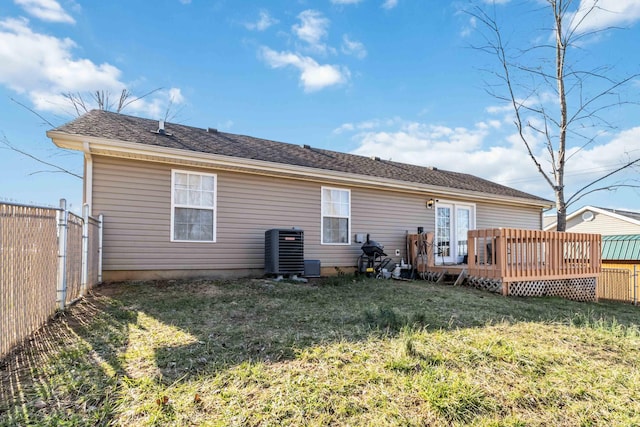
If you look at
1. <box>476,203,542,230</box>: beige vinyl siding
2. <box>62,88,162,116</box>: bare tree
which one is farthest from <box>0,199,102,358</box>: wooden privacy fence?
<box>62,88,162,116</box>: bare tree

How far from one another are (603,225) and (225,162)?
875 inches

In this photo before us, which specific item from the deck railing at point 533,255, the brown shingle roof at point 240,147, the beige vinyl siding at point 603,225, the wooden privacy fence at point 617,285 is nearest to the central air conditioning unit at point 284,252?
the brown shingle roof at point 240,147

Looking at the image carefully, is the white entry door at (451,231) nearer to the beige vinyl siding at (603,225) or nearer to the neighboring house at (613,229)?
the neighboring house at (613,229)

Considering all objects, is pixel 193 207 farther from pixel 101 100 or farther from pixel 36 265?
pixel 101 100

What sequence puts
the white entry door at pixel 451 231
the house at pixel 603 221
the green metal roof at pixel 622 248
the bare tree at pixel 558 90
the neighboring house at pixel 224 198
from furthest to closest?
1. the house at pixel 603 221
2. the green metal roof at pixel 622 248
3. the white entry door at pixel 451 231
4. the bare tree at pixel 558 90
5. the neighboring house at pixel 224 198

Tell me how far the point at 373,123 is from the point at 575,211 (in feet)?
48.3

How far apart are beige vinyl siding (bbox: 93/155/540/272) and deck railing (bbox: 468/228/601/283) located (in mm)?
2472

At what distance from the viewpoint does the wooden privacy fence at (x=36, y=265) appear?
284 cm

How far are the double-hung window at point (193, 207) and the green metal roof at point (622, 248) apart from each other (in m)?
14.6

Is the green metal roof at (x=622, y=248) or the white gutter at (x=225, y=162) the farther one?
the green metal roof at (x=622, y=248)

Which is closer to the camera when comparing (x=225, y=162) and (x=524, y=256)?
(x=225, y=162)

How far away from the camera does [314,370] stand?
108 inches

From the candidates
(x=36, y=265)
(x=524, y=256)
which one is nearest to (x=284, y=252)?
(x=36, y=265)

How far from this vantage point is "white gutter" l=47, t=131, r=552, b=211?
6.12 m
